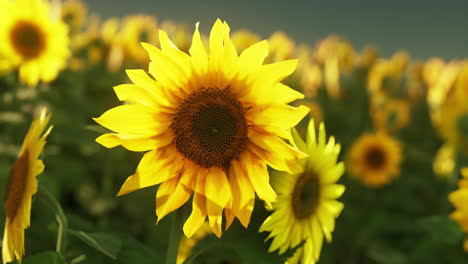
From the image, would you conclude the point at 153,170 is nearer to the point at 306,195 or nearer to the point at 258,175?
the point at 258,175

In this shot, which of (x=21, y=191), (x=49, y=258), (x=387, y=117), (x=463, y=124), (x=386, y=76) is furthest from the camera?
(x=386, y=76)

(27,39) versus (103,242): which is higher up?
(27,39)

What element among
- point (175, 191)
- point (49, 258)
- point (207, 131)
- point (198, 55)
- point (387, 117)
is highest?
point (387, 117)

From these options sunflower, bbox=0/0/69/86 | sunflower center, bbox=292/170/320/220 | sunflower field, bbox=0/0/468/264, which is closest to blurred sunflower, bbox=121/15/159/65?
sunflower field, bbox=0/0/468/264

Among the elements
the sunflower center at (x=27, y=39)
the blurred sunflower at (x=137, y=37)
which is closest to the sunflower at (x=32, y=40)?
the sunflower center at (x=27, y=39)

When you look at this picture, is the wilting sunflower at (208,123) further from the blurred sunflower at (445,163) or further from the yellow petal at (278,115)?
the blurred sunflower at (445,163)

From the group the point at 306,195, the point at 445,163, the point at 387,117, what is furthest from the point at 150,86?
the point at 387,117
